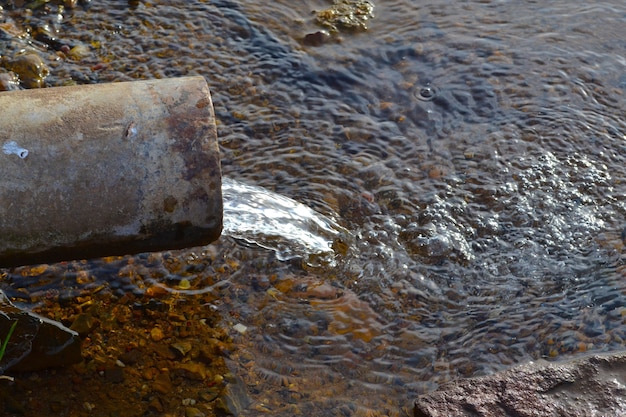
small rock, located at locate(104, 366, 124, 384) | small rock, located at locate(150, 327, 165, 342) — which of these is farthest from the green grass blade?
small rock, located at locate(150, 327, 165, 342)

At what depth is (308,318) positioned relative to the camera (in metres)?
3.65

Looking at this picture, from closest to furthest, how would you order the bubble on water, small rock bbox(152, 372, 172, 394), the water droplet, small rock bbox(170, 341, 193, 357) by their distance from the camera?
1. the bubble on water
2. small rock bbox(152, 372, 172, 394)
3. small rock bbox(170, 341, 193, 357)
4. the water droplet

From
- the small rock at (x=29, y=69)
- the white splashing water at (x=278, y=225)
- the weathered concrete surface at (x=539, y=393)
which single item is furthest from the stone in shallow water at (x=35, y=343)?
the small rock at (x=29, y=69)

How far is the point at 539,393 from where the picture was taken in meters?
3.20

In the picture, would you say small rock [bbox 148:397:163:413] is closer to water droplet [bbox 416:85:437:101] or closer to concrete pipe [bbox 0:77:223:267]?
concrete pipe [bbox 0:77:223:267]

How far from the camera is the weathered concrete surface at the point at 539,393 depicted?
10.2 ft

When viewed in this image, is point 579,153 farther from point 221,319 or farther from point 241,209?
point 221,319

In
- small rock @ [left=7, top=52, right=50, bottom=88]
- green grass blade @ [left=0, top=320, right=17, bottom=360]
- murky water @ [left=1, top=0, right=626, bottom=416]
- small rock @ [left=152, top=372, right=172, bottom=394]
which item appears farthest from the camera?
small rock @ [left=7, top=52, right=50, bottom=88]

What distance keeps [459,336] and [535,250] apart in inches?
28.7

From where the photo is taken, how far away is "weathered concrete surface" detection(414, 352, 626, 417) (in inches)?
123

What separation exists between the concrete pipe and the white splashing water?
3.55 ft

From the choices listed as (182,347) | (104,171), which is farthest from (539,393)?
(104,171)

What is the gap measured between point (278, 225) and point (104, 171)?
1439mm

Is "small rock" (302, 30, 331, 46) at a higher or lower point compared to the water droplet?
higher
